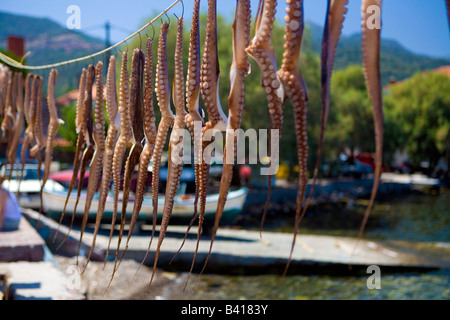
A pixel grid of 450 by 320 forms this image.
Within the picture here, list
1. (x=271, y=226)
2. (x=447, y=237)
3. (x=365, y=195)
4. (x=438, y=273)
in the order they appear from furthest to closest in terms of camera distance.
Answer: (x=365, y=195)
(x=271, y=226)
(x=447, y=237)
(x=438, y=273)

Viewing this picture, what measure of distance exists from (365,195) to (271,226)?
43.9 feet

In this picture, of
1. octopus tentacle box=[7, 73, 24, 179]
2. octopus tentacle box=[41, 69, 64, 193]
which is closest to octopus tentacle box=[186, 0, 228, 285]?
octopus tentacle box=[41, 69, 64, 193]

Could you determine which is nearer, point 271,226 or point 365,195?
point 271,226

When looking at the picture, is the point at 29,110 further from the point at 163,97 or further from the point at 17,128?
the point at 163,97

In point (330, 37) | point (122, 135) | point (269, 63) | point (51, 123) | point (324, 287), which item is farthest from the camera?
point (324, 287)

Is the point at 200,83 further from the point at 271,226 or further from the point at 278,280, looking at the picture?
the point at 271,226

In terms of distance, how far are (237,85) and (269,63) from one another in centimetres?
16

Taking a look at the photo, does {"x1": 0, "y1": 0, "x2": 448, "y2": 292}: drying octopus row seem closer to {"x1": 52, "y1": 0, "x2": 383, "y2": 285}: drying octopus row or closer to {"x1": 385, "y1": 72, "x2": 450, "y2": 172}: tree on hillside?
{"x1": 52, "y1": 0, "x2": 383, "y2": 285}: drying octopus row

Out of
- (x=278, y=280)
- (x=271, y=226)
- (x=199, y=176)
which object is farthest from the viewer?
(x=271, y=226)

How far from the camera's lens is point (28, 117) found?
3654mm

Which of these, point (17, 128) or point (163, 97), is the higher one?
point (163, 97)

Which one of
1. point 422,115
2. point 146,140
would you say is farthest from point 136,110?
point 422,115

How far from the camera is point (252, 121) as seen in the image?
2075cm
